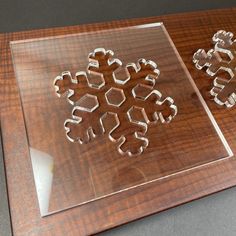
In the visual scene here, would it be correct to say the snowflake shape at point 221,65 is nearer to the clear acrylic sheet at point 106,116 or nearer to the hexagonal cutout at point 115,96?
the clear acrylic sheet at point 106,116

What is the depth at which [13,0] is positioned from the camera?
3.27 ft

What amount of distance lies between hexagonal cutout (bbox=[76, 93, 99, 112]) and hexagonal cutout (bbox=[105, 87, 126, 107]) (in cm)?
3

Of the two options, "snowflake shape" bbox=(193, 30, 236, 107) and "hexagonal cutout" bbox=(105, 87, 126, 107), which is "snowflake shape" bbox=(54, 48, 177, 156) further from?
"snowflake shape" bbox=(193, 30, 236, 107)

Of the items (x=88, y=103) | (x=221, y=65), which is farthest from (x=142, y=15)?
(x=88, y=103)

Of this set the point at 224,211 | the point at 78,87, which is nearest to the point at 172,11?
the point at 78,87

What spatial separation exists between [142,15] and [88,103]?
483 mm

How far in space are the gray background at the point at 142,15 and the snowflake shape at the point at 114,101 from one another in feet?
0.58

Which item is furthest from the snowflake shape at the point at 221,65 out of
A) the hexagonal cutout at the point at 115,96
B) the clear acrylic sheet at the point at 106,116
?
the hexagonal cutout at the point at 115,96

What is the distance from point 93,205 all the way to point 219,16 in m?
0.56

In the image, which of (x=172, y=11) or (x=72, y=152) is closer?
(x=72, y=152)

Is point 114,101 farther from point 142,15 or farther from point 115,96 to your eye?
point 142,15

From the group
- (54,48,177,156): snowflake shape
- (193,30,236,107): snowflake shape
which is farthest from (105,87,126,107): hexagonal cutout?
(193,30,236,107): snowflake shape

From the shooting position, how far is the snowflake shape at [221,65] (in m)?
0.70

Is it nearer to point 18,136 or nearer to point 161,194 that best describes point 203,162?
point 161,194
